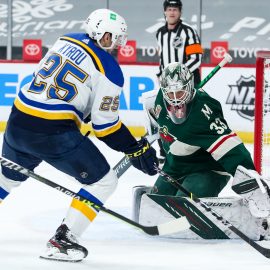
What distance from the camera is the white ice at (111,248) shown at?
279 cm

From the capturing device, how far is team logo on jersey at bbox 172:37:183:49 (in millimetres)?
5473

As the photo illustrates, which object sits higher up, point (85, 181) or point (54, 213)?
point (85, 181)

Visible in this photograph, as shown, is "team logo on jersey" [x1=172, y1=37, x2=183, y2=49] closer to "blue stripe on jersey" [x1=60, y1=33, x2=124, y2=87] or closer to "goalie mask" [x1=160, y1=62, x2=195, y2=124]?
"goalie mask" [x1=160, y1=62, x2=195, y2=124]

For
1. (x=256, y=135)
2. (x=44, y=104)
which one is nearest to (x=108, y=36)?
(x=44, y=104)

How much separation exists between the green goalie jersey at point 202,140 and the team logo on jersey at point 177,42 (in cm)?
217

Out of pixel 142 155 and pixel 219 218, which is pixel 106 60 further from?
pixel 219 218

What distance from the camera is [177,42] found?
5.48 metres

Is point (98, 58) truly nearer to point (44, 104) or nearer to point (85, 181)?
point (44, 104)

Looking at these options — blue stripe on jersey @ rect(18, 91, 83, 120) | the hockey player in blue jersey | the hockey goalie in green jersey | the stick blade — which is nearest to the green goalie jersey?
the hockey goalie in green jersey

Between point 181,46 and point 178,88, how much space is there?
94.3 inches

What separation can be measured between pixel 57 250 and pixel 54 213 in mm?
957

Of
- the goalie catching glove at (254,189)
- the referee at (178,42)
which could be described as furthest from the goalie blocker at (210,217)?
the referee at (178,42)

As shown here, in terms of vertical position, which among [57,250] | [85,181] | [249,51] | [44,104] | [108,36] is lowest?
→ [249,51]

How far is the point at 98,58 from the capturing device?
111 inches
